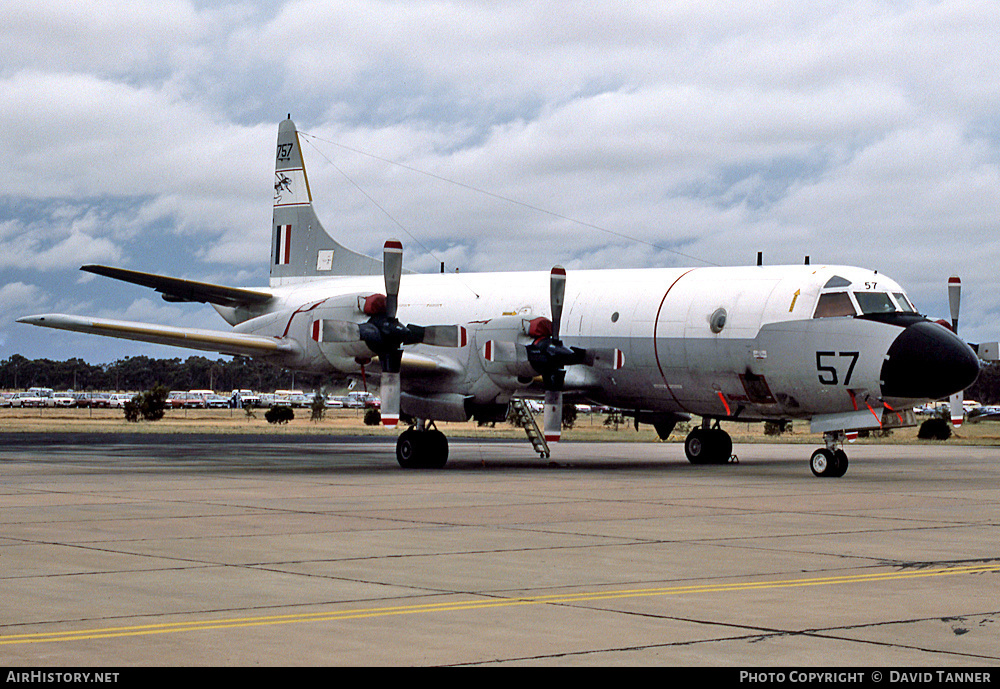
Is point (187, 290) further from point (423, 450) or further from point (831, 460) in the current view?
point (831, 460)

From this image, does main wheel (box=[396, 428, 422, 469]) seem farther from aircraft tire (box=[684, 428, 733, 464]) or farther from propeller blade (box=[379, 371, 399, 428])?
aircraft tire (box=[684, 428, 733, 464])

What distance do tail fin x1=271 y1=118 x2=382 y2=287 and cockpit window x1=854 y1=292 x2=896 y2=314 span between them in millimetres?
14824

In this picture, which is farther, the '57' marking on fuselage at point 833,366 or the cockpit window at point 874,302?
the cockpit window at point 874,302

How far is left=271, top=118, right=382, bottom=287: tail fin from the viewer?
34.7 metres

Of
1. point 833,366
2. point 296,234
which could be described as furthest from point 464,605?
point 296,234

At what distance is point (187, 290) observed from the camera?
95.9ft

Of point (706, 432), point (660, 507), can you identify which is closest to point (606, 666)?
point (660, 507)

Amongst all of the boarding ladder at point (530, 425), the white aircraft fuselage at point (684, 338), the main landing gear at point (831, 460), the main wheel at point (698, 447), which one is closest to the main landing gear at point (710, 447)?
the main wheel at point (698, 447)

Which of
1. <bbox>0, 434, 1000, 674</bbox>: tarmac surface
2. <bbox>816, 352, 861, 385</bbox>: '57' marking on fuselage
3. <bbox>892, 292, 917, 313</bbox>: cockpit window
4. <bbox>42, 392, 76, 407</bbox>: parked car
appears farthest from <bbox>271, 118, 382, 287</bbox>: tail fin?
<bbox>42, 392, 76, 407</bbox>: parked car

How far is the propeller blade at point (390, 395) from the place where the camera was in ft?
83.1

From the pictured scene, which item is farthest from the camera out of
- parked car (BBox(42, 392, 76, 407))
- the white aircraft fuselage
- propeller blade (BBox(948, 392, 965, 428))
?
parked car (BBox(42, 392, 76, 407))

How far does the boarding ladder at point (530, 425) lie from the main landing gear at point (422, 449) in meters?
1.99

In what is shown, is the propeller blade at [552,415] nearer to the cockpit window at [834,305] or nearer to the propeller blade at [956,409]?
the cockpit window at [834,305]
